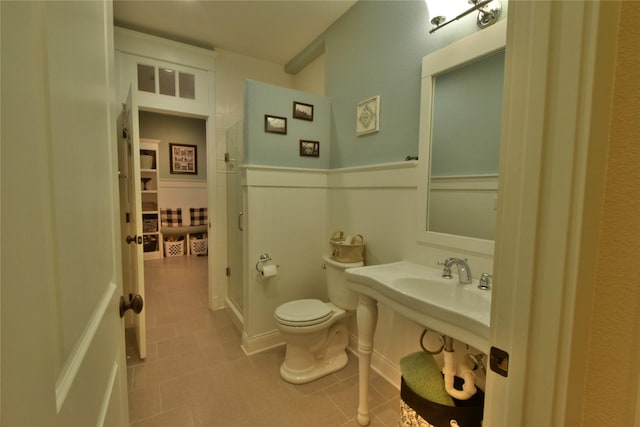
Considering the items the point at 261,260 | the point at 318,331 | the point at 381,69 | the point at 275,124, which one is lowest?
the point at 318,331

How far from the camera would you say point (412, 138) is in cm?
184

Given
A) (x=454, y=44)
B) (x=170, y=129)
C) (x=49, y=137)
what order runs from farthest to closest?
1. (x=170, y=129)
2. (x=454, y=44)
3. (x=49, y=137)

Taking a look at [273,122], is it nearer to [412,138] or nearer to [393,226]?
[412,138]

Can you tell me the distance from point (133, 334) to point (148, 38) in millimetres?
2726

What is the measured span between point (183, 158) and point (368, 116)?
4.79m

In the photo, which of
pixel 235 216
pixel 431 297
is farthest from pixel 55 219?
pixel 235 216

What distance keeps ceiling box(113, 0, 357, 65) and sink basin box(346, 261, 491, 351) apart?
210cm

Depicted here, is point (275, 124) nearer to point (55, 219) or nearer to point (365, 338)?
point (365, 338)

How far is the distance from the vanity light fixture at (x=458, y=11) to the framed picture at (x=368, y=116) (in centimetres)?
56

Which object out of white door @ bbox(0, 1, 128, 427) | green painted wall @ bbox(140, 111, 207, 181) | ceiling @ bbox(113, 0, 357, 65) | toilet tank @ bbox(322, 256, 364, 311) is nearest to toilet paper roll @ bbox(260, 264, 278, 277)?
toilet tank @ bbox(322, 256, 364, 311)

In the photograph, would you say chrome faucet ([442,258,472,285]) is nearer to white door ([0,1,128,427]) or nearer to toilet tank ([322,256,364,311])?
toilet tank ([322,256,364,311])

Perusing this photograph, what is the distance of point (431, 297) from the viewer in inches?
59.1

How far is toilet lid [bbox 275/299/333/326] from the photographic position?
1.97 metres

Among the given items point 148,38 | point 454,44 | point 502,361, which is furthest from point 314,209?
point 148,38
